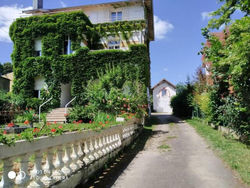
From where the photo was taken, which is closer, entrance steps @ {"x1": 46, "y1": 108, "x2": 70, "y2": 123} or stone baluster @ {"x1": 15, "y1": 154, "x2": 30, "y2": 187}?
stone baluster @ {"x1": 15, "y1": 154, "x2": 30, "y2": 187}

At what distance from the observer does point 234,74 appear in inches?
265

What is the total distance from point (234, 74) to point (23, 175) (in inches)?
266

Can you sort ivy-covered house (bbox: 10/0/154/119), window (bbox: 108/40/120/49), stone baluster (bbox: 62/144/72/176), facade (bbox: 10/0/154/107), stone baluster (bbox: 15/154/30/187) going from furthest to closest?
window (bbox: 108/40/120/49) → facade (bbox: 10/0/154/107) → ivy-covered house (bbox: 10/0/154/119) → stone baluster (bbox: 62/144/72/176) → stone baluster (bbox: 15/154/30/187)

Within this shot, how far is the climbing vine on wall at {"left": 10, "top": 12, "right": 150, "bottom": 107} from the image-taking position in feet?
58.8

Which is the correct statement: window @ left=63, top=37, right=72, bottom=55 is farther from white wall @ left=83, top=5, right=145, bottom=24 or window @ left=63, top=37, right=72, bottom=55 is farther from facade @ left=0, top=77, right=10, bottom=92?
facade @ left=0, top=77, right=10, bottom=92

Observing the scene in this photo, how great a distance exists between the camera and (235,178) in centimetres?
431

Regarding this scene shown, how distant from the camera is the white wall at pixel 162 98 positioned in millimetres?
43375

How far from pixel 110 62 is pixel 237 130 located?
39.8ft

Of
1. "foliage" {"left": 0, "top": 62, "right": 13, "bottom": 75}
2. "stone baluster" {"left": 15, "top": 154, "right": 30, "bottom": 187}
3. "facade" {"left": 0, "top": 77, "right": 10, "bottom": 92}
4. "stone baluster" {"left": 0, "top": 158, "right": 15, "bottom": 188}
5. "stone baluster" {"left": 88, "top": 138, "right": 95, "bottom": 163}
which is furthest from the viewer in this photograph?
"foliage" {"left": 0, "top": 62, "right": 13, "bottom": 75}

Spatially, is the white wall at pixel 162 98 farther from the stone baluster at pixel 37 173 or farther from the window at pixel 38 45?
the stone baluster at pixel 37 173

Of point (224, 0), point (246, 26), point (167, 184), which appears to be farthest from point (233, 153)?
point (224, 0)

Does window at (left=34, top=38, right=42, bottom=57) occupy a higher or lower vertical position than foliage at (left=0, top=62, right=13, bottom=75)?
lower

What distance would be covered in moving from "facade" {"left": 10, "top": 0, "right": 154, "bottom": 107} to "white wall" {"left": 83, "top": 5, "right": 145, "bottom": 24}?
10 cm

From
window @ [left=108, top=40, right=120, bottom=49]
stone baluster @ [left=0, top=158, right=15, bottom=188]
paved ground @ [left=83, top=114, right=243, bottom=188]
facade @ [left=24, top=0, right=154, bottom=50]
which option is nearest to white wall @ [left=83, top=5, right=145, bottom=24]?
facade @ [left=24, top=0, right=154, bottom=50]
